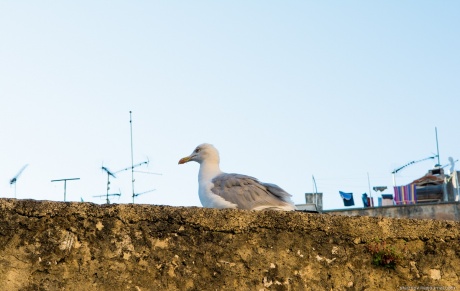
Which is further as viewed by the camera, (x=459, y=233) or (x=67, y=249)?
(x=459, y=233)

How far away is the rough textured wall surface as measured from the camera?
5090 mm

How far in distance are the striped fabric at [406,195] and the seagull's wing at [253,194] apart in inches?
1098

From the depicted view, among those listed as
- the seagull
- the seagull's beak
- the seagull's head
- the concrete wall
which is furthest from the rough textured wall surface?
the concrete wall

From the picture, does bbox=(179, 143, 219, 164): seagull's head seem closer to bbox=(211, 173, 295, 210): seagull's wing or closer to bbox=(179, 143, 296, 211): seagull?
bbox=(179, 143, 296, 211): seagull

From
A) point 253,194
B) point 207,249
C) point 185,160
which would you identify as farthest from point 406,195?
point 207,249

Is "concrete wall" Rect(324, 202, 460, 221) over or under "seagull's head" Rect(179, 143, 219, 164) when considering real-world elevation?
over

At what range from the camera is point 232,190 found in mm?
8312

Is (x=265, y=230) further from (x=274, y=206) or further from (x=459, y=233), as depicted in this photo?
(x=274, y=206)

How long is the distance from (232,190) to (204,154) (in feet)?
4.65

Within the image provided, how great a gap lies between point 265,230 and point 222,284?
1.41 feet

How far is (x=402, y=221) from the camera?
5.88 m

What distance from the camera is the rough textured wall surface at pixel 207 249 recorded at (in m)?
5.09

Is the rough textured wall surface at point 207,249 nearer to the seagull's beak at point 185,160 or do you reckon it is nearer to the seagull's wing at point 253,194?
the seagull's wing at point 253,194

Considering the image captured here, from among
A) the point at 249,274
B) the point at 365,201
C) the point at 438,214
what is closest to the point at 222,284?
the point at 249,274
